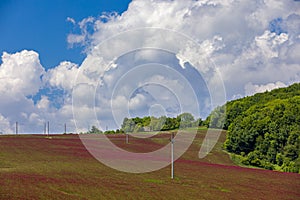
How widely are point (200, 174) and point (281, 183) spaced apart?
999 cm

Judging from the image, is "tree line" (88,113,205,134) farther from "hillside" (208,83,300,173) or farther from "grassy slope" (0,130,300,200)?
"hillside" (208,83,300,173)

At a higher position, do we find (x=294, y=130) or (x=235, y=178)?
(x=294, y=130)

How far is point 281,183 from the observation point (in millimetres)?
53312

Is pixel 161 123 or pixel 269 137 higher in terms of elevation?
pixel 161 123

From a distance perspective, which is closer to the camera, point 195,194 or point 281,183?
point 195,194

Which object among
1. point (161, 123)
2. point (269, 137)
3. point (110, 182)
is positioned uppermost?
point (161, 123)

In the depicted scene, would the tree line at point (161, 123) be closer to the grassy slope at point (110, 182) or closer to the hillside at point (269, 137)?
the grassy slope at point (110, 182)

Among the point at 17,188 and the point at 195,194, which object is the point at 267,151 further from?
the point at 17,188

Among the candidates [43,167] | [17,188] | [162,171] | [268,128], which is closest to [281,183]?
[162,171]

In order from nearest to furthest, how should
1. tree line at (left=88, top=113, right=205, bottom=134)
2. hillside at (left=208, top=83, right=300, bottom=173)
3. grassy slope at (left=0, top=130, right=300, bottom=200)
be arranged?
grassy slope at (left=0, top=130, right=300, bottom=200), tree line at (left=88, top=113, right=205, bottom=134), hillside at (left=208, top=83, right=300, bottom=173)

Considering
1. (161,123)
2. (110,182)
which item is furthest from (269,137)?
(110,182)

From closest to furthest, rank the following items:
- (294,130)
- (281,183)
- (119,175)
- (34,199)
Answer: (34,199) < (119,175) < (281,183) < (294,130)

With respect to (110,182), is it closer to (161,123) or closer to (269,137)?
(161,123)

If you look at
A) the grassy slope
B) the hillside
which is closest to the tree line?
the grassy slope
